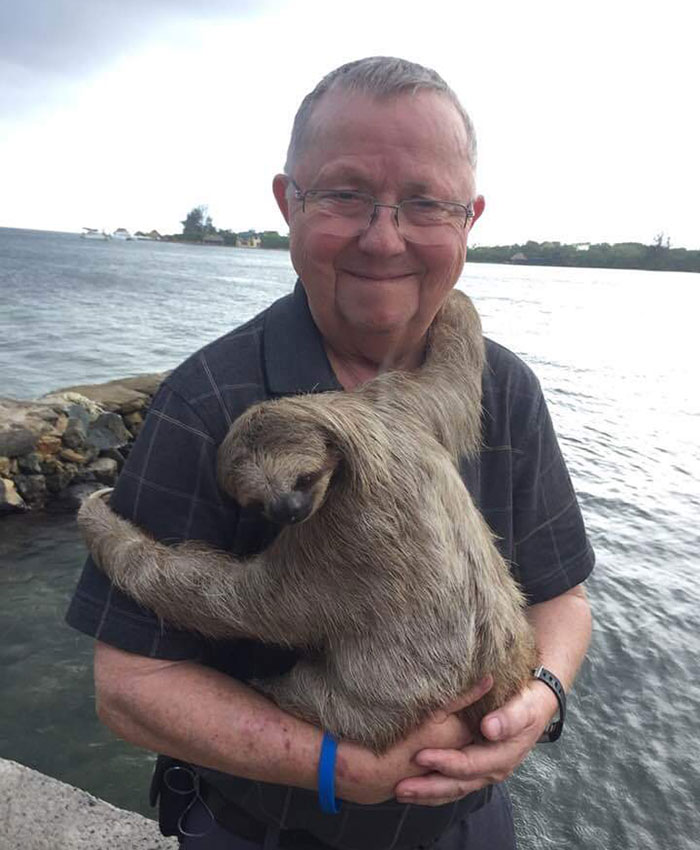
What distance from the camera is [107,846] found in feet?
11.4

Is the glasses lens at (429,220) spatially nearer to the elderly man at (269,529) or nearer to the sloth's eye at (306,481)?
the elderly man at (269,529)

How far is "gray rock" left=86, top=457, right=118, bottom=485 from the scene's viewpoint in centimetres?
1118

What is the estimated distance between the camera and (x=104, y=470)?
11.2 meters

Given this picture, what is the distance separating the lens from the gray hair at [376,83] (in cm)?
210

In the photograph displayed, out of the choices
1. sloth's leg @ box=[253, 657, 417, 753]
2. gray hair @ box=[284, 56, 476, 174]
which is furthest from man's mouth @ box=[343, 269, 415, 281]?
sloth's leg @ box=[253, 657, 417, 753]

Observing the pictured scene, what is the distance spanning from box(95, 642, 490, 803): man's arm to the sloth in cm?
9

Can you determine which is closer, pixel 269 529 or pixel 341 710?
pixel 341 710

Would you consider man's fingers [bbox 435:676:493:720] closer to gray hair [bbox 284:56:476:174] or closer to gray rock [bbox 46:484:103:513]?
gray hair [bbox 284:56:476:174]

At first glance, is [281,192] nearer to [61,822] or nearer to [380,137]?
[380,137]

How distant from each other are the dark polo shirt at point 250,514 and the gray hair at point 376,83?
608 millimetres

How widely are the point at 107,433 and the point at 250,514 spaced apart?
10314 mm

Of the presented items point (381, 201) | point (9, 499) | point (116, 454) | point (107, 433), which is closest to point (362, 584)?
point (381, 201)

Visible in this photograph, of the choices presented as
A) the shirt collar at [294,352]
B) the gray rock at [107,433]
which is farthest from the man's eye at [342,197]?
the gray rock at [107,433]

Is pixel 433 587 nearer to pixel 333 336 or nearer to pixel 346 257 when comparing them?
pixel 333 336
